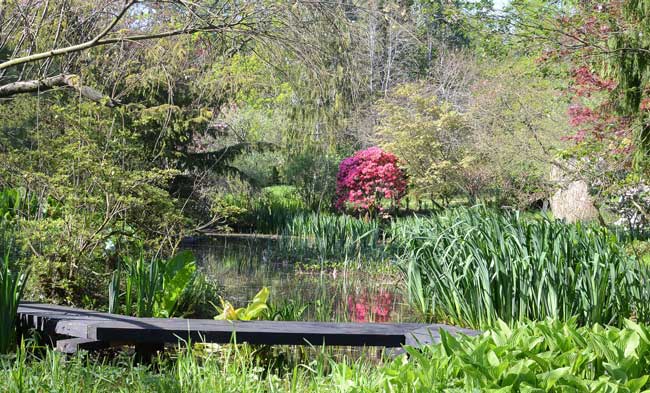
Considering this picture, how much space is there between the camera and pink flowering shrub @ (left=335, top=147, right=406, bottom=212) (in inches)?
732

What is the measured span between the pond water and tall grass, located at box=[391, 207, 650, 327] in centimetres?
153

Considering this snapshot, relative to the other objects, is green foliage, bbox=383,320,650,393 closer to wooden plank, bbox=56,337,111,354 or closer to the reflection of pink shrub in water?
wooden plank, bbox=56,337,111,354

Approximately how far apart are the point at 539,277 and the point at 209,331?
7.05ft

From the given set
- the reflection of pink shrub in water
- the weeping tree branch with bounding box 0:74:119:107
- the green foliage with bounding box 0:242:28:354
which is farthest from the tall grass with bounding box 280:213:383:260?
the green foliage with bounding box 0:242:28:354

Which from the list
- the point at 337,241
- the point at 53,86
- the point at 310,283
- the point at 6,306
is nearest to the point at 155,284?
the point at 6,306

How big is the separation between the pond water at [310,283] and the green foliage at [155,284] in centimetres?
90

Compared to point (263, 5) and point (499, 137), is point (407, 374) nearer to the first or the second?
point (263, 5)

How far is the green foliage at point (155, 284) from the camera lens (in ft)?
19.6

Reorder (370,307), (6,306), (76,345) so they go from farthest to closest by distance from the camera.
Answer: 1. (370,307)
2. (76,345)
3. (6,306)

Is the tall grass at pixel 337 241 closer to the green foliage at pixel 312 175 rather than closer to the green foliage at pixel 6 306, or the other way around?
the green foliage at pixel 6 306

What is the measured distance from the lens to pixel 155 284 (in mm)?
6051

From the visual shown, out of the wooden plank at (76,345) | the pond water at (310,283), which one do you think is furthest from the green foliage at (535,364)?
the pond water at (310,283)

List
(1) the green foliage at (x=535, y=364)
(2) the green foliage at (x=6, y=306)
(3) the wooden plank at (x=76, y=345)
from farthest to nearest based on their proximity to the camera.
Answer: (3) the wooden plank at (x=76, y=345)
(2) the green foliage at (x=6, y=306)
(1) the green foliage at (x=535, y=364)

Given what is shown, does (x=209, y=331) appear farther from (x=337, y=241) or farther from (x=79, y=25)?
(x=337, y=241)
